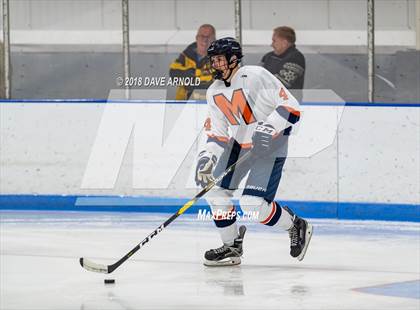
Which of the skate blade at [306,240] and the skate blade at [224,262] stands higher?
the skate blade at [306,240]

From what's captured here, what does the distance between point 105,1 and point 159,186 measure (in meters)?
3.15

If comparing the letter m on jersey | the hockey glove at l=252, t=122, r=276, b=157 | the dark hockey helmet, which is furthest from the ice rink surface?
the dark hockey helmet

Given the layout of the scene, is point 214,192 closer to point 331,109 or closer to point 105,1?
point 331,109

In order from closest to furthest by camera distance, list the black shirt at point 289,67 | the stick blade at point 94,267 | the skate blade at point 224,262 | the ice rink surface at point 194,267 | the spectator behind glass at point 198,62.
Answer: the ice rink surface at point 194,267
the stick blade at point 94,267
the skate blade at point 224,262
the black shirt at point 289,67
the spectator behind glass at point 198,62

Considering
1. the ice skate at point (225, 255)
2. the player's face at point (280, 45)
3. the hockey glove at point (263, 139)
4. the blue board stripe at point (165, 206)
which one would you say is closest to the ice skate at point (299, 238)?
the ice skate at point (225, 255)

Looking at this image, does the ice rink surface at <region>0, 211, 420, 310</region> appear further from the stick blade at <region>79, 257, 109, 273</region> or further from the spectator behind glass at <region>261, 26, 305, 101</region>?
the spectator behind glass at <region>261, 26, 305, 101</region>

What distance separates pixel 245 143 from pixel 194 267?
0.70m

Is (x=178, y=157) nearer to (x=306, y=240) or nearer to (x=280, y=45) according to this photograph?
(x=280, y=45)

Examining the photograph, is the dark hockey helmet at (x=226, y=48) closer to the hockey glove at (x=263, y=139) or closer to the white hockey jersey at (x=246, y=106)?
the white hockey jersey at (x=246, y=106)

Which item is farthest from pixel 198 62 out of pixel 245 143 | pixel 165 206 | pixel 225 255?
pixel 225 255

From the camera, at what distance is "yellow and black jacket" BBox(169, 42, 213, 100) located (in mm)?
8367

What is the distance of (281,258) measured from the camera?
21.0 ft

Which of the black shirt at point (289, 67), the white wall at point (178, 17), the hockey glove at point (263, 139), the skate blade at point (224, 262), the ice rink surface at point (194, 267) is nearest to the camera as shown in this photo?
the ice rink surface at point (194, 267)

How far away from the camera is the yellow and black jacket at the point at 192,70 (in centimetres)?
837
